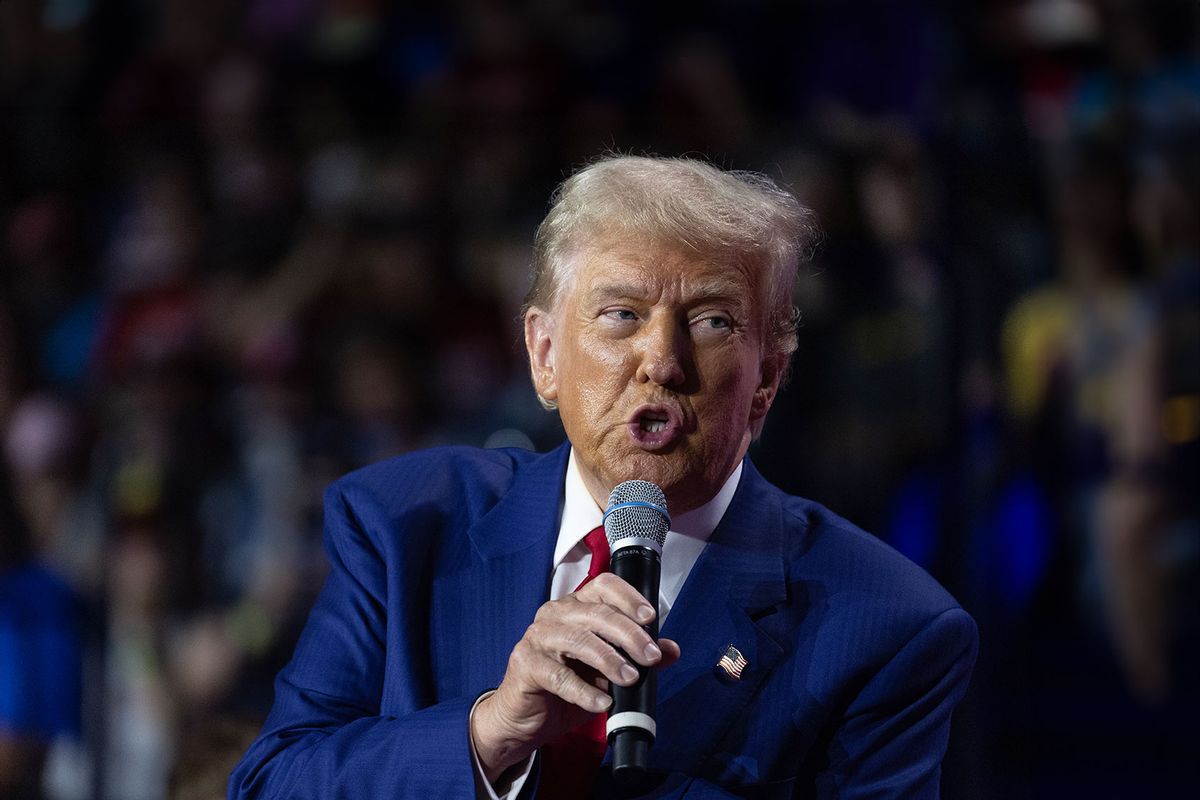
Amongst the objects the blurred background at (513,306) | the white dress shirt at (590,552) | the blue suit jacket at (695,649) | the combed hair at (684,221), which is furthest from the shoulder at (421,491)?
the blurred background at (513,306)

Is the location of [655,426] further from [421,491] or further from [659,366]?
[421,491]

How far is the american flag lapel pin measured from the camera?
4.79ft

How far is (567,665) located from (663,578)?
375mm

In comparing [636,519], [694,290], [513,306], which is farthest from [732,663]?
[513,306]

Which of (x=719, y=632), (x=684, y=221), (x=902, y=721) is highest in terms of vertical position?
(x=684, y=221)

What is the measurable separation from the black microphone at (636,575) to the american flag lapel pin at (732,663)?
16cm

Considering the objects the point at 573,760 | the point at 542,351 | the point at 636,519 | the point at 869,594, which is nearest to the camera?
the point at 636,519

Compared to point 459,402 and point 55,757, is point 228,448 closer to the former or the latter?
point 459,402

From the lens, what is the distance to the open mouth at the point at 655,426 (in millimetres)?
1424

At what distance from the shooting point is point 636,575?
1206 mm

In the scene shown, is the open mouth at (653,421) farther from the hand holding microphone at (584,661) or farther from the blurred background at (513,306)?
the blurred background at (513,306)

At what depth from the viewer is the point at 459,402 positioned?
379 centimetres

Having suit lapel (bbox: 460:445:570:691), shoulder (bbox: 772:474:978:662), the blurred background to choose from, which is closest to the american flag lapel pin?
shoulder (bbox: 772:474:978:662)

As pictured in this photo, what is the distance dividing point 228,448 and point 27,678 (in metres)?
0.78
